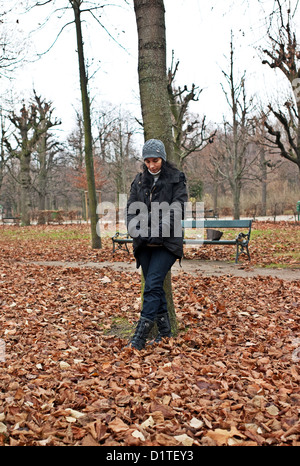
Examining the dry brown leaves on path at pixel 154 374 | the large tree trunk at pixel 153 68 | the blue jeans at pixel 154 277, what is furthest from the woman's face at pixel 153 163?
the dry brown leaves on path at pixel 154 374

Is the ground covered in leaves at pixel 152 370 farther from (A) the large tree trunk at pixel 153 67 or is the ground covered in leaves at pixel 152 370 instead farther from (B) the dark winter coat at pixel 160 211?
(A) the large tree trunk at pixel 153 67

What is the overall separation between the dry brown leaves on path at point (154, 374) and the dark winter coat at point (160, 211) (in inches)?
39.0

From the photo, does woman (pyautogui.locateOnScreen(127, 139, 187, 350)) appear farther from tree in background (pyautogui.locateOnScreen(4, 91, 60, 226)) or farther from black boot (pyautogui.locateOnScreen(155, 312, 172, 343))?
tree in background (pyautogui.locateOnScreen(4, 91, 60, 226))

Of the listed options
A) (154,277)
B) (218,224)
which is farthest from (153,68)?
(218,224)

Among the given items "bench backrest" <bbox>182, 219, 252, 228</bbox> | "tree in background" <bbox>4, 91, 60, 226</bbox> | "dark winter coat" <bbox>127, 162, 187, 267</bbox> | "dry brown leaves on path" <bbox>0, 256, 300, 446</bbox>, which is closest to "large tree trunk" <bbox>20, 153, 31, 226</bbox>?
"tree in background" <bbox>4, 91, 60, 226</bbox>

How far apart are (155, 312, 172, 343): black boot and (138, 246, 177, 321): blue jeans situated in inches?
6.4

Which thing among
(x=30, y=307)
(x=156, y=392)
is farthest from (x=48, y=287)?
(x=156, y=392)

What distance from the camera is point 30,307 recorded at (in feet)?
16.9

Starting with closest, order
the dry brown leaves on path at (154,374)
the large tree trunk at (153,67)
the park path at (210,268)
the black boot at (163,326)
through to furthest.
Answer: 1. the dry brown leaves on path at (154,374)
2. the black boot at (163,326)
3. the large tree trunk at (153,67)
4. the park path at (210,268)

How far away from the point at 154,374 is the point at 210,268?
201 inches

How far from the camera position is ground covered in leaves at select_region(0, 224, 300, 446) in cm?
222

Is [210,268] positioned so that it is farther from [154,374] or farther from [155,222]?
[154,374]

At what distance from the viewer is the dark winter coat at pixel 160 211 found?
3436mm

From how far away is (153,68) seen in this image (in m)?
3.84
